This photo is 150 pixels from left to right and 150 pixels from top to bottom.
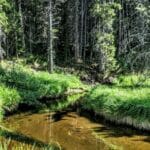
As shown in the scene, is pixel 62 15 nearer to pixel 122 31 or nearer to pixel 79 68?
pixel 122 31

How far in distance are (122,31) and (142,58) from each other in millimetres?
26785

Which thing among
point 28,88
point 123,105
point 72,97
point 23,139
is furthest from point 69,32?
point 23,139

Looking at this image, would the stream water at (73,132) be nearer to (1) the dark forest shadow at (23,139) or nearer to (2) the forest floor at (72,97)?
(1) the dark forest shadow at (23,139)

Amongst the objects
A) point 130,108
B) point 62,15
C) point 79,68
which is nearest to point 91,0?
point 62,15

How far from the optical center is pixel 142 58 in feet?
74.9

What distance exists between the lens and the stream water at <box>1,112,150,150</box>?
18156 millimetres

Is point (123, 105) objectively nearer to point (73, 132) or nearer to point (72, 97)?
point (73, 132)

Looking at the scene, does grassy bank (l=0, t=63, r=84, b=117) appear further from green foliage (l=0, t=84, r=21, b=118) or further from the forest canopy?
the forest canopy

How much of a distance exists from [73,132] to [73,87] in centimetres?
1123

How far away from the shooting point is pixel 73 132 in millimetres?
20828

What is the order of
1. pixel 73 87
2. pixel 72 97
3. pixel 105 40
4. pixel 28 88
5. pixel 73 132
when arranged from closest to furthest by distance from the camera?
pixel 73 132
pixel 28 88
pixel 72 97
pixel 73 87
pixel 105 40

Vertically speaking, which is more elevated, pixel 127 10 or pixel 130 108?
pixel 127 10

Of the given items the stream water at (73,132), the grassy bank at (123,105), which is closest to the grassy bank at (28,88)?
the stream water at (73,132)

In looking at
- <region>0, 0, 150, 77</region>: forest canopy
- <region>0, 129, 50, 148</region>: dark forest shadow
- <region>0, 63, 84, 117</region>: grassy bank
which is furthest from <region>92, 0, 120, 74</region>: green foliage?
<region>0, 129, 50, 148</region>: dark forest shadow
